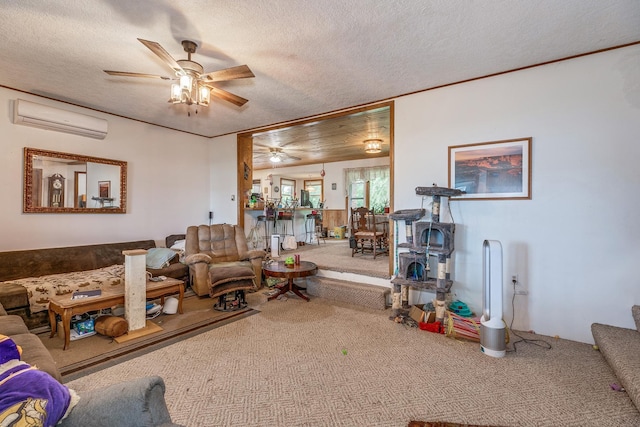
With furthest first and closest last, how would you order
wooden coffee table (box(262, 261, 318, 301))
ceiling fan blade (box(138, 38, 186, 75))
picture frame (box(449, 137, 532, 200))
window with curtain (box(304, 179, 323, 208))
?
1. window with curtain (box(304, 179, 323, 208))
2. wooden coffee table (box(262, 261, 318, 301))
3. picture frame (box(449, 137, 532, 200))
4. ceiling fan blade (box(138, 38, 186, 75))

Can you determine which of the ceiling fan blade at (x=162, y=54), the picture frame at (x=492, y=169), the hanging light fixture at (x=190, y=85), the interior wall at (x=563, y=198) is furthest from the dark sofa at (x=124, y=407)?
the picture frame at (x=492, y=169)

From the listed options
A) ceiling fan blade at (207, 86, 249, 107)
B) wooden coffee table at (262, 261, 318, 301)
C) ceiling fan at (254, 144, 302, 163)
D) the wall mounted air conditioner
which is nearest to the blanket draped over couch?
wooden coffee table at (262, 261, 318, 301)

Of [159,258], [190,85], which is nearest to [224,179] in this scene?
[159,258]

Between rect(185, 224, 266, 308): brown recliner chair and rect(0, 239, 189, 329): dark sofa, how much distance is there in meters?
0.35

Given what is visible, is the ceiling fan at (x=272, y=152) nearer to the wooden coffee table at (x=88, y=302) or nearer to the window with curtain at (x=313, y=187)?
the window with curtain at (x=313, y=187)

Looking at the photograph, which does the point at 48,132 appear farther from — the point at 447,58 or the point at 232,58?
the point at 447,58

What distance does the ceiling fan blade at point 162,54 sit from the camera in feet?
6.95

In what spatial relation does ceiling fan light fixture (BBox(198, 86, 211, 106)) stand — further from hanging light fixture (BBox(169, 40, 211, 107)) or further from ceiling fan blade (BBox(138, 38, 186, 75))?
ceiling fan blade (BBox(138, 38, 186, 75))

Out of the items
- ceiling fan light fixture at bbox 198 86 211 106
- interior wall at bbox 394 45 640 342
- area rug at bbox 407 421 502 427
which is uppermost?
ceiling fan light fixture at bbox 198 86 211 106

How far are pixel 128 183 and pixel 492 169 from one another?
513 cm

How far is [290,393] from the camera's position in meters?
1.98

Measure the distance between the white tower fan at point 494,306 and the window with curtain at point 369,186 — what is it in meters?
5.83

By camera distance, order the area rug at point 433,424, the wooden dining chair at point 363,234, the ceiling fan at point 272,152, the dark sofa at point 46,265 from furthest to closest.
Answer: the ceiling fan at point 272,152 < the wooden dining chair at point 363,234 < the dark sofa at point 46,265 < the area rug at point 433,424

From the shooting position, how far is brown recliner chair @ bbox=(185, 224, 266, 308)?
3600 mm
